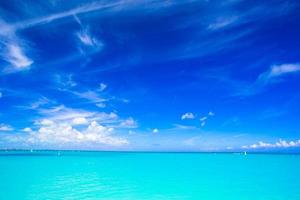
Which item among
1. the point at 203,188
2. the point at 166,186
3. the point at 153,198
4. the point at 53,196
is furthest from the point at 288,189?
the point at 53,196

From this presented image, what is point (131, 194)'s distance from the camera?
1900 centimetres

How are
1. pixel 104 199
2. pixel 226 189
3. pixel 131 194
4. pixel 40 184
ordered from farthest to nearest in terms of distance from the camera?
pixel 40 184, pixel 226 189, pixel 131 194, pixel 104 199

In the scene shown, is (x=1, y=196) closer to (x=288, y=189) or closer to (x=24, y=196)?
(x=24, y=196)

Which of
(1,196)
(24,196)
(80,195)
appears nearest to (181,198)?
(80,195)

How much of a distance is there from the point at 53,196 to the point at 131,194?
5271 millimetres

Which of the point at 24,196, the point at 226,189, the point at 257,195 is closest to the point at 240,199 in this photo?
the point at 257,195

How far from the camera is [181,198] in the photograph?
699 inches

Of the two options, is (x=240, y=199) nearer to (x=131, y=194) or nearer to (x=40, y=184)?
(x=131, y=194)

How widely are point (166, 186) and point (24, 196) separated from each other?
1084 cm

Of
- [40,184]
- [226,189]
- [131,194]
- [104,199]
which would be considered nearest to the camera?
[104,199]

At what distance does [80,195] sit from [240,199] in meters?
10.7

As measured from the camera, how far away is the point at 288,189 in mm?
22281

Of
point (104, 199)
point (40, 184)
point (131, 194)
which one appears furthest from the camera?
point (40, 184)

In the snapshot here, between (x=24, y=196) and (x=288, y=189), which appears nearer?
(x=24, y=196)
